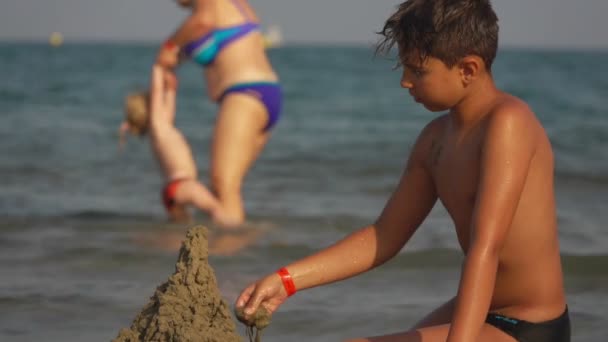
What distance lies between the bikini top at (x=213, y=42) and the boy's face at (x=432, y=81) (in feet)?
11.7

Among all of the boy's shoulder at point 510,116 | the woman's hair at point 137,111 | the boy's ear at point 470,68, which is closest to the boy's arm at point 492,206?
the boy's shoulder at point 510,116

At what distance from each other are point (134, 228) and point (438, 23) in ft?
15.0

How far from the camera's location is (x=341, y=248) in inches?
122

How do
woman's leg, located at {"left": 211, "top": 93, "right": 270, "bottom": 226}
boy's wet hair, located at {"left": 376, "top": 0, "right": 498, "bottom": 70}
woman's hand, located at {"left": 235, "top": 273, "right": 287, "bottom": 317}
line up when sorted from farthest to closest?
woman's leg, located at {"left": 211, "top": 93, "right": 270, "bottom": 226} < woman's hand, located at {"left": 235, "top": 273, "right": 287, "bottom": 317} < boy's wet hair, located at {"left": 376, "top": 0, "right": 498, "bottom": 70}

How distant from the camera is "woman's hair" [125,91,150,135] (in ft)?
21.5

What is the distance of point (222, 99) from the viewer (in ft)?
20.8

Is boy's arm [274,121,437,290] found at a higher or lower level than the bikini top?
lower

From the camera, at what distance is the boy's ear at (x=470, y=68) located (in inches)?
109

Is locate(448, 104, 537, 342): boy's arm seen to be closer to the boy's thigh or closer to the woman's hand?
the boy's thigh

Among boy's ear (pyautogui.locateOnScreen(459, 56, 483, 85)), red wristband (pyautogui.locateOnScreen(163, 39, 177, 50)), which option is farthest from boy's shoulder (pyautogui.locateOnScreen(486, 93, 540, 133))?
red wristband (pyautogui.locateOnScreen(163, 39, 177, 50))

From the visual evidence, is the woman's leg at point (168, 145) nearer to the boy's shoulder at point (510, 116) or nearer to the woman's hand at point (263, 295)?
the woman's hand at point (263, 295)

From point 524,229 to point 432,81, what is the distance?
1.59 ft

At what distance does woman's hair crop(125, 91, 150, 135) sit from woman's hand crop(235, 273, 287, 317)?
3.77 meters

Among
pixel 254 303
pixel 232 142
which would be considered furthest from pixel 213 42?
pixel 254 303
